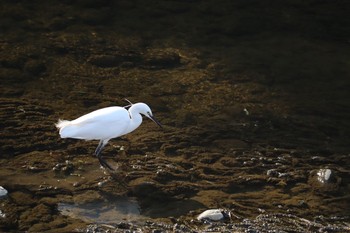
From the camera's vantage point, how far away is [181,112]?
603cm

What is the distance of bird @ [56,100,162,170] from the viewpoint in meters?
4.93

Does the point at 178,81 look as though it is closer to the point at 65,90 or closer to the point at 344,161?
the point at 65,90

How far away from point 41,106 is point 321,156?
2690mm

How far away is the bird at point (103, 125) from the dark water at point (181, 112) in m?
0.26

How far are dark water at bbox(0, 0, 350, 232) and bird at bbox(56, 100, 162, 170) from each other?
26 centimetres

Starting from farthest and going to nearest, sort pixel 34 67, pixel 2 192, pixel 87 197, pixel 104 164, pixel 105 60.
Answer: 1. pixel 105 60
2. pixel 34 67
3. pixel 104 164
4. pixel 87 197
5. pixel 2 192

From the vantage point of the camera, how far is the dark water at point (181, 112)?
456 cm

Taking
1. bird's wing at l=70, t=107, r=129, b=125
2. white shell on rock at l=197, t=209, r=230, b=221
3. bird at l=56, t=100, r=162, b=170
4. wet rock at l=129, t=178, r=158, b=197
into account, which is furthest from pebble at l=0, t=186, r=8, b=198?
white shell on rock at l=197, t=209, r=230, b=221

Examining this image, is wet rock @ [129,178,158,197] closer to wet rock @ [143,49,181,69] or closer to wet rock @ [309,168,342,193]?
wet rock @ [309,168,342,193]

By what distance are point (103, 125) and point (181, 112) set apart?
1.25 m

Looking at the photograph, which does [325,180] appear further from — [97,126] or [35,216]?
[35,216]

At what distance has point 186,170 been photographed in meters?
5.05

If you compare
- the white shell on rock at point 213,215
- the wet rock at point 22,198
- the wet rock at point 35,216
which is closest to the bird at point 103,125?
the wet rock at point 22,198

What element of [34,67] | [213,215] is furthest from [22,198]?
[34,67]
